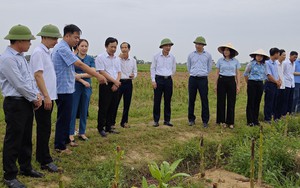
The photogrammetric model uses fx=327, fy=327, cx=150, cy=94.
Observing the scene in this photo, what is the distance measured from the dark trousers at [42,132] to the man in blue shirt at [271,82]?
4953mm

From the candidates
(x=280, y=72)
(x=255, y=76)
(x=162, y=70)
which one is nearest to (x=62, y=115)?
(x=162, y=70)

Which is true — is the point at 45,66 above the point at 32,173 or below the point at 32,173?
above

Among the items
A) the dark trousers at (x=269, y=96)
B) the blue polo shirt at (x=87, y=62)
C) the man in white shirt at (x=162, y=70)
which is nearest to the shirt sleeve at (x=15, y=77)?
the blue polo shirt at (x=87, y=62)

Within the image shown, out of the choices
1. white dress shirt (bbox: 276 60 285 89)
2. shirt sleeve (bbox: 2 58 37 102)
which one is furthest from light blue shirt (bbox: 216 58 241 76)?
shirt sleeve (bbox: 2 58 37 102)

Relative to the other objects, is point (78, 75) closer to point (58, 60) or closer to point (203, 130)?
point (58, 60)

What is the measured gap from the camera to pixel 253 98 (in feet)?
22.9

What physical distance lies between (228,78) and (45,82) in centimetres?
396

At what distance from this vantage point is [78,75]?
5.20 metres

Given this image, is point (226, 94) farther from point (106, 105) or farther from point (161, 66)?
point (106, 105)

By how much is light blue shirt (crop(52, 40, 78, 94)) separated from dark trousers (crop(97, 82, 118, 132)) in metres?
1.03

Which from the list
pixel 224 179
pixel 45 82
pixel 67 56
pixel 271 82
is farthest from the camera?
pixel 271 82

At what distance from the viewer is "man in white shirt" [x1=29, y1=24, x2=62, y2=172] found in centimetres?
385

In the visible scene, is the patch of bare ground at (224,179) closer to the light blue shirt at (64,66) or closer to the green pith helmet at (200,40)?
the light blue shirt at (64,66)

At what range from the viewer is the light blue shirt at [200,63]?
263 inches
